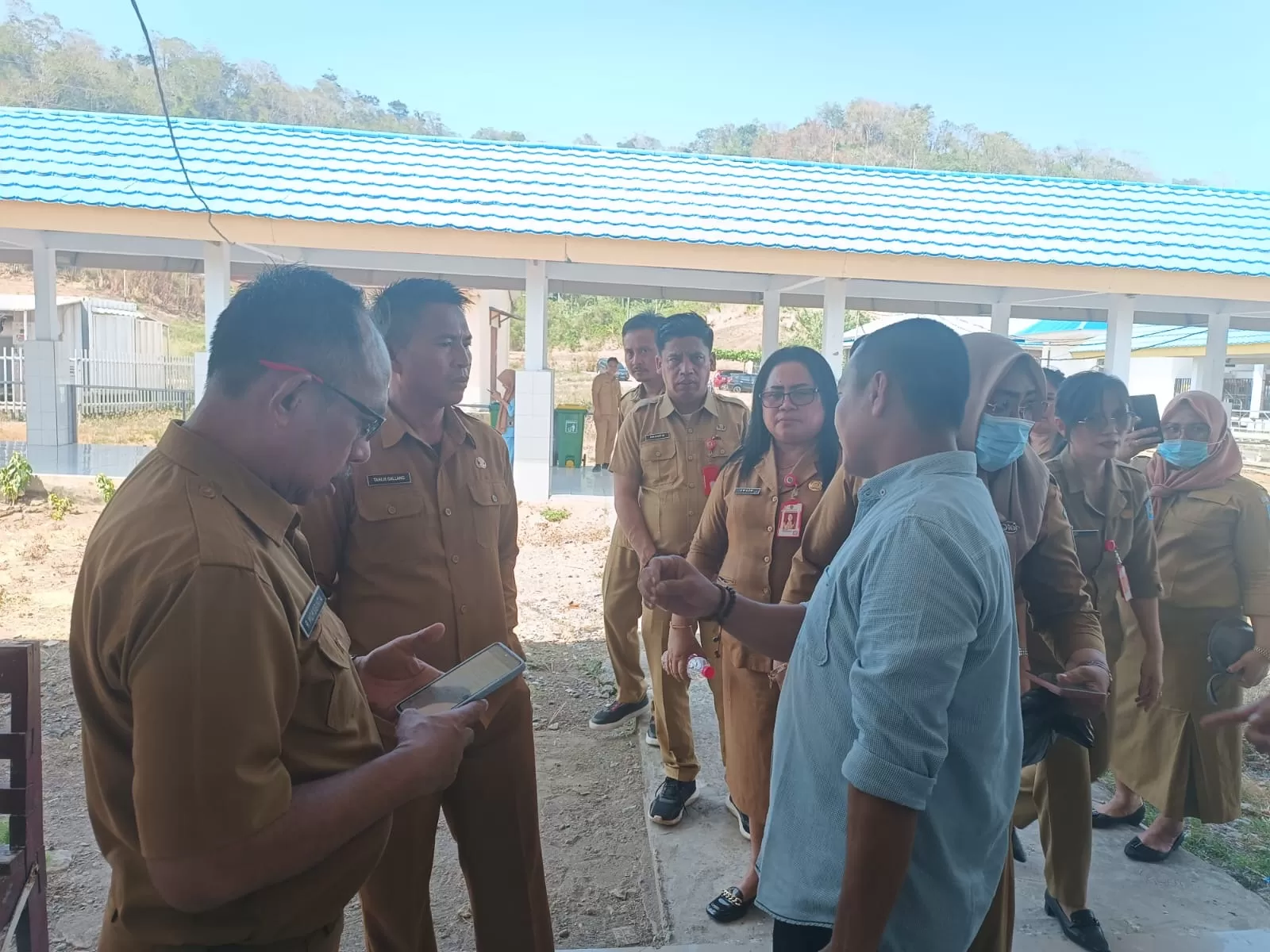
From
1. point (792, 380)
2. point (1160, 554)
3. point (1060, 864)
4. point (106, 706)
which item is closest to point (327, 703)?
point (106, 706)

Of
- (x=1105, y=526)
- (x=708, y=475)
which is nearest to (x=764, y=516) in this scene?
(x=708, y=475)

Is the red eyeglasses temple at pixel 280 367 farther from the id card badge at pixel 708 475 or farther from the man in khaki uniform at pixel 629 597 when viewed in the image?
the man in khaki uniform at pixel 629 597

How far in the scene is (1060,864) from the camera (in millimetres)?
2861

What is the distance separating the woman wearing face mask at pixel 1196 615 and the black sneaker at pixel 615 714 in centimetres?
234

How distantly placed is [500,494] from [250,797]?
1.41 metres

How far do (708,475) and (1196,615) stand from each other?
2.07 meters

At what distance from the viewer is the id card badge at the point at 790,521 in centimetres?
296

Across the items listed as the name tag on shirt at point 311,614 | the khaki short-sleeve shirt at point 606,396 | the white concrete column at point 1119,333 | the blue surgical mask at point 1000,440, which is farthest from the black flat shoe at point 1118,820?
the khaki short-sleeve shirt at point 606,396

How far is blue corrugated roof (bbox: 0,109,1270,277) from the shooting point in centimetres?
953

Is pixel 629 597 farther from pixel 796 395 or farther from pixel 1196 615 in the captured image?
pixel 1196 615

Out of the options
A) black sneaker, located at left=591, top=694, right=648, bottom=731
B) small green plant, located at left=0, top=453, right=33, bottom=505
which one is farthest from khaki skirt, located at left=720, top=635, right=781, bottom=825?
small green plant, located at left=0, top=453, right=33, bottom=505

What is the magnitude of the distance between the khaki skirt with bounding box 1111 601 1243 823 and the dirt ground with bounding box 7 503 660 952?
80.8 inches

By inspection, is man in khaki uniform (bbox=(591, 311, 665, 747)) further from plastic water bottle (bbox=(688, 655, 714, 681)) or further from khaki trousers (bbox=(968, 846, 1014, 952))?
khaki trousers (bbox=(968, 846, 1014, 952))

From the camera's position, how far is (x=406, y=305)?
2.36 metres
